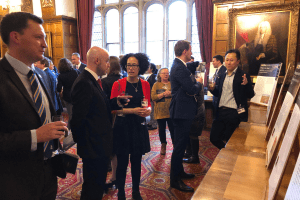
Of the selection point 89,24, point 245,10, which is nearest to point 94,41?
point 89,24

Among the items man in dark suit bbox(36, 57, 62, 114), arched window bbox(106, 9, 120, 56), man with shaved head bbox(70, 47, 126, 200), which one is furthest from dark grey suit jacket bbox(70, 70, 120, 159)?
arched window bbox(106, 9, 120, 56)

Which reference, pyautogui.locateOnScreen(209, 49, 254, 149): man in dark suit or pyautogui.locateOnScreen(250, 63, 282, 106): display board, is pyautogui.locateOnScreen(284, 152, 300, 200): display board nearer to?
pyautogui.locateOnScreen(209, 49, 254, 149): man in dark suit

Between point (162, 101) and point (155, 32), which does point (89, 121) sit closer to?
point (162, 101)

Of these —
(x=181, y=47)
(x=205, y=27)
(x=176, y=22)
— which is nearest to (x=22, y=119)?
(x=181, y=47)

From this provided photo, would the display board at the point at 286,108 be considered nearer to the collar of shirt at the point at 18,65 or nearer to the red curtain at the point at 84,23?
the collar of shirt at the point at 18,65

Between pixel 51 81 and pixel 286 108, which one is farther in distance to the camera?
pixel 51 81

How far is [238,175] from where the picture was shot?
1.36 m

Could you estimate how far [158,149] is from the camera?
4.26m

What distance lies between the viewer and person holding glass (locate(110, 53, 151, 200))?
225cm

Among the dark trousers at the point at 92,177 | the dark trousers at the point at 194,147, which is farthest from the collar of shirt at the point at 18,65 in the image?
the dark trousers at the point at 194,147

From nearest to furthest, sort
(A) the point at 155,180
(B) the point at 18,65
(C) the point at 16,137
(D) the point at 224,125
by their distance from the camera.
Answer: (C) the point at 16,137, (B) the point at 18,65, (D) the point at 224,125, (A) the point at 155,180

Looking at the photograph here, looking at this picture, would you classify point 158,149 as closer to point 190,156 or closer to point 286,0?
point 190,156

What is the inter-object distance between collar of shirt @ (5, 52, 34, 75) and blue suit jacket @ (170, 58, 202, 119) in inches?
62.5

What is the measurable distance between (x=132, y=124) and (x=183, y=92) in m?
0.70
